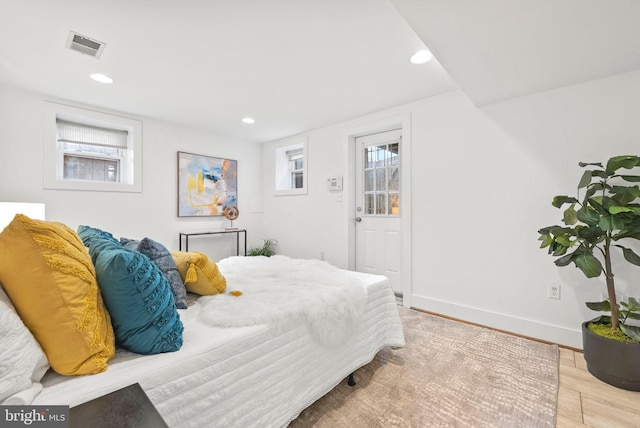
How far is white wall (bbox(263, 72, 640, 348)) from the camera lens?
7.48 feet

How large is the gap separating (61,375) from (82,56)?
250 centimetres

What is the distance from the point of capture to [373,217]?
3803 mm

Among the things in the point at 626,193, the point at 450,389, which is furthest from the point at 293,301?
the point at 626,193

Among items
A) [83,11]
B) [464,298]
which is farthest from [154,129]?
[464,298]

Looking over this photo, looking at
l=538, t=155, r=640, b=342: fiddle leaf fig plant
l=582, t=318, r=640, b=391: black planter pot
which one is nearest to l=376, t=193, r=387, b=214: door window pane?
l=538, t=155, r=640, b=342: fiddle leaf fig plant

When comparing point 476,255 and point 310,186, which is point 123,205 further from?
point 476,255

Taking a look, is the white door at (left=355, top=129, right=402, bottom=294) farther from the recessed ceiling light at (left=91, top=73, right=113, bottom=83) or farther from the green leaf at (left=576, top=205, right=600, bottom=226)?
the recessed ceiling light at (left=91, top=73, right=113, bottom=83)

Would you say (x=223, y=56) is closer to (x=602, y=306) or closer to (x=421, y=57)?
(x=421, y=57)

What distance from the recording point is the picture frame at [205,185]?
416 centimetres

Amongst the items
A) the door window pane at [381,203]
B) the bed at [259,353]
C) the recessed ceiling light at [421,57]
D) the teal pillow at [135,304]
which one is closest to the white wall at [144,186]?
the door window pane at [381,203]

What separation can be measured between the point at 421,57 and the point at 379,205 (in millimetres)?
1846

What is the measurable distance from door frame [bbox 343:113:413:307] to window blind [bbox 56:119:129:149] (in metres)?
2.96

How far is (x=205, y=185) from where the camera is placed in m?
4.41

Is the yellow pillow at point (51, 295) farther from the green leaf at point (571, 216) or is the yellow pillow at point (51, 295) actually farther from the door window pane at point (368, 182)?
the door window pane at point (368, 182)
